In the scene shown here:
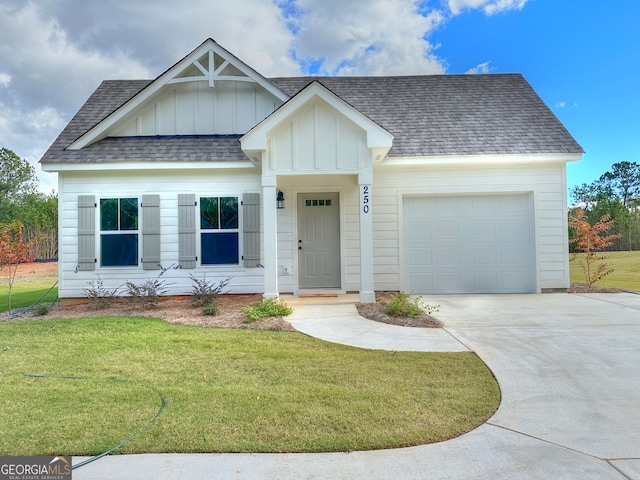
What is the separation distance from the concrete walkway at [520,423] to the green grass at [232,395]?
0.13 meters

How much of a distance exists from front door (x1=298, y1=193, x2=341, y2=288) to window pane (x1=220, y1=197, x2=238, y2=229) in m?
1.53

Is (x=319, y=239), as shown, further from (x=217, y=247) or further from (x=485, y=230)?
(x=485, y=230)

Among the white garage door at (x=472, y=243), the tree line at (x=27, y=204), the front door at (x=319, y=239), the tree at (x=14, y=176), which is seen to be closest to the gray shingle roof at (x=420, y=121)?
the white garage door at (x=472, y=243)

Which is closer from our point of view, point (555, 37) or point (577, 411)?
point (577, 411)

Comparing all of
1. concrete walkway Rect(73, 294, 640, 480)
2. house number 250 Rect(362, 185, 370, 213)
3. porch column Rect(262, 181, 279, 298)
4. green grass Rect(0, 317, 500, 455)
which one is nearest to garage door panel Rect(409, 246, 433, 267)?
house number 250 Rect(362, 185, 370, 213)

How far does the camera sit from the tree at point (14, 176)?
21312 millimetres

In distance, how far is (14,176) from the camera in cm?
2181

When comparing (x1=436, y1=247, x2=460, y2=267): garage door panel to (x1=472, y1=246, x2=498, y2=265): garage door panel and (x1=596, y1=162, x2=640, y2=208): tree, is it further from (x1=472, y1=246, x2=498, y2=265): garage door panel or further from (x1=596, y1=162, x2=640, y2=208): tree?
(x1=596, y1=162, x2=640, y2=208): tree

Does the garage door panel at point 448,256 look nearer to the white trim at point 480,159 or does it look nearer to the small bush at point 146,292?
the white trim at point 480,159

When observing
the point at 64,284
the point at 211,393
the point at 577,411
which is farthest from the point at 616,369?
the point at 64,284

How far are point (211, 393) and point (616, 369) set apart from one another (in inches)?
161

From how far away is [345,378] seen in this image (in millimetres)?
3523

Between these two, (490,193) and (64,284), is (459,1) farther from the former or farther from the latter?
(64,284)

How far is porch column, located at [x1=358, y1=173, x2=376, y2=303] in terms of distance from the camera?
7.14 meters
